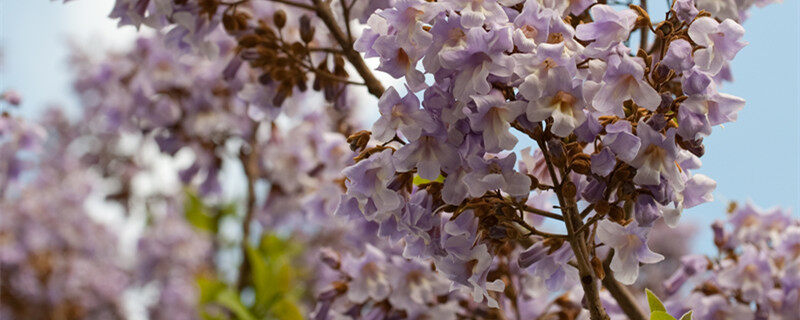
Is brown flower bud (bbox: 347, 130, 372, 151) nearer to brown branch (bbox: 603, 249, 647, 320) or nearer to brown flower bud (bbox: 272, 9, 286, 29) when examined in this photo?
brown branch (bbox: 603, 249, 647, 320)

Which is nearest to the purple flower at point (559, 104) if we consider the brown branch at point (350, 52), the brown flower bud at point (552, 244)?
the brown flower bud at point (552, 244)

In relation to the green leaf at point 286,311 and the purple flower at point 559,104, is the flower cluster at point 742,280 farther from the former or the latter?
the green leaf at point 286,311

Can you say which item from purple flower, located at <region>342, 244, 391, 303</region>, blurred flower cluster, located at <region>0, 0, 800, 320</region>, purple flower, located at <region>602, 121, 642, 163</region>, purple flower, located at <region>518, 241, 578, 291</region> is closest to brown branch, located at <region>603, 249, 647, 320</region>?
blurred flower cluster, located at <region>0, 0, 800, 320</region>

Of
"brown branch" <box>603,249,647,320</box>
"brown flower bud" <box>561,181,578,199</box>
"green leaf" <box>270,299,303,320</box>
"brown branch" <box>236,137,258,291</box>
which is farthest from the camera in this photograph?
"brown branch" <box>236,137,258,291</box>

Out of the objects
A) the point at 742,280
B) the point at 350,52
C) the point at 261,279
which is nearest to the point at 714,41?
the point at 350,52

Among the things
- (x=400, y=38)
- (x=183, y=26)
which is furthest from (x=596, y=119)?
(x=183, y=26)

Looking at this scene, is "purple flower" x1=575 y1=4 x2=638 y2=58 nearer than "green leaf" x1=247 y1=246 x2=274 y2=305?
Yes
